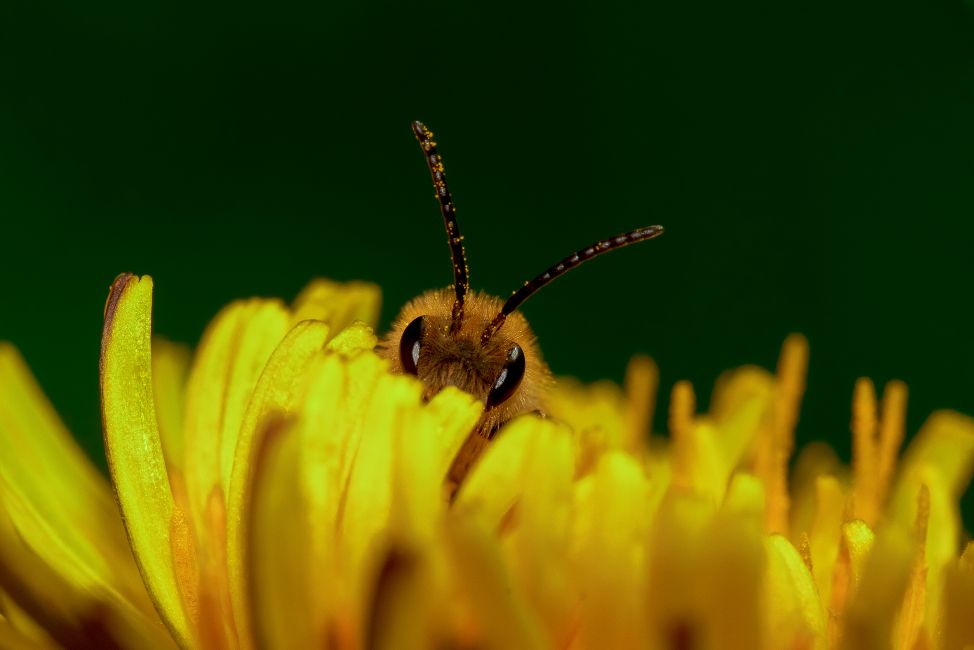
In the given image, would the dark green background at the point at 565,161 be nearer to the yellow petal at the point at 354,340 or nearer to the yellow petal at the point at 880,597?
the yellow petal at the point at 354,340

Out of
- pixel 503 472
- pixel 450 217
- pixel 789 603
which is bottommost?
pixel 789 603

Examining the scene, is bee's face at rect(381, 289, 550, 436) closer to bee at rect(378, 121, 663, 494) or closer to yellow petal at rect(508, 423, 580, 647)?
bee at rect(378, 121, 663, 494)

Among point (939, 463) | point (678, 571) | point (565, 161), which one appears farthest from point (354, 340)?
point (565, 161)

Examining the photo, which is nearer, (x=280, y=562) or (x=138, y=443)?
(x=280, y=562)

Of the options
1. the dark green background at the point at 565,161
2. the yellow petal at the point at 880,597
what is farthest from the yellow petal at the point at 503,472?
the dark green background at the point at 565,161

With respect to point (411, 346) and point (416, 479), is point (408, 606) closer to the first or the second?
point (416, 479)

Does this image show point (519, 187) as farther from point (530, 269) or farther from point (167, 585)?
point (167, 585)

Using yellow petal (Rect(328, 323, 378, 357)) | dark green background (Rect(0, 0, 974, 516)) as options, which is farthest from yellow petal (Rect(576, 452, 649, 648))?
dark green background (Rect(0, 0, 974, 516))
